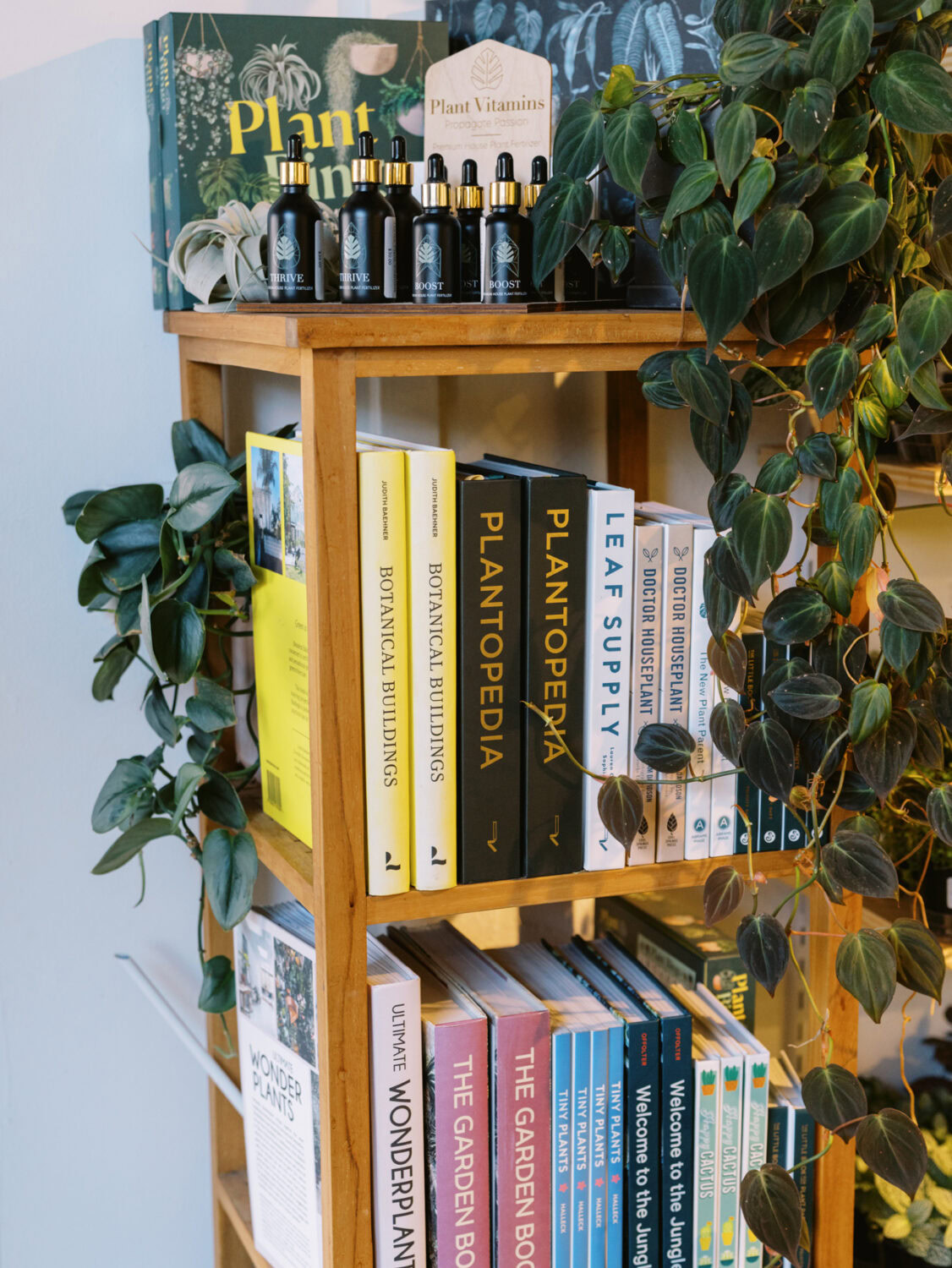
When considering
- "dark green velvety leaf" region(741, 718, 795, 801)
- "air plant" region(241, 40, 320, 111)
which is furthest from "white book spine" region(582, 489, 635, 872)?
"air plant" region(241, 40, 320, 111)

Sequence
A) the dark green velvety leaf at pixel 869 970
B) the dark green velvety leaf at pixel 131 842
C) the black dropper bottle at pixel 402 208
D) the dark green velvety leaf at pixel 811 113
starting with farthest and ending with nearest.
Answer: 1. the dark green velvety leaf at pixel 131 842
2. the black dropper bottle at pixel 402 208
3. the dark green velvety leaf at pixel 869 970
4. the dark green velvety leaf at pixel 811 113

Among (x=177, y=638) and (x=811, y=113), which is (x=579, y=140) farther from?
(x=177, y=638)

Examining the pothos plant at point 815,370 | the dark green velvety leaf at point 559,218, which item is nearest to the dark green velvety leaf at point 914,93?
the pothos plant at point 815,370

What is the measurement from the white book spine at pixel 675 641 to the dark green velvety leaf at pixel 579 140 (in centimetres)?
28

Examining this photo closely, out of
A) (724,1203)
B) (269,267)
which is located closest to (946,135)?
(269,267)

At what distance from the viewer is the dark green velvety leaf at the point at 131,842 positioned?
3.70ft

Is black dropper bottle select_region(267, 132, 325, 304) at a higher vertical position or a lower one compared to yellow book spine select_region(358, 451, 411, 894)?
higher

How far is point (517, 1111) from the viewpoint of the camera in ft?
3.36

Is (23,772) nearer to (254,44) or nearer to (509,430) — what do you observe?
(509,430)

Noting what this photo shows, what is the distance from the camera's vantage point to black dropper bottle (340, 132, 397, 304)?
3.21ft

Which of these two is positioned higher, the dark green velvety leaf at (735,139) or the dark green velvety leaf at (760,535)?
the dark green velvety leaf at (735,139)

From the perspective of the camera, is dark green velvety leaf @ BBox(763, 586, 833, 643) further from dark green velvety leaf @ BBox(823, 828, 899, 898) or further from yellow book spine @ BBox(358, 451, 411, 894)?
yellow book spine @ BBox(358, 451, 411, 894)

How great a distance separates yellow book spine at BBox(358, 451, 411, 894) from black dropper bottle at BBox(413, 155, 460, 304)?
18cm

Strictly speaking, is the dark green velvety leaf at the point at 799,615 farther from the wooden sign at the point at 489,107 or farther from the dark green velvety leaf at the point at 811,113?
the wooden sign at the point at 489,107
